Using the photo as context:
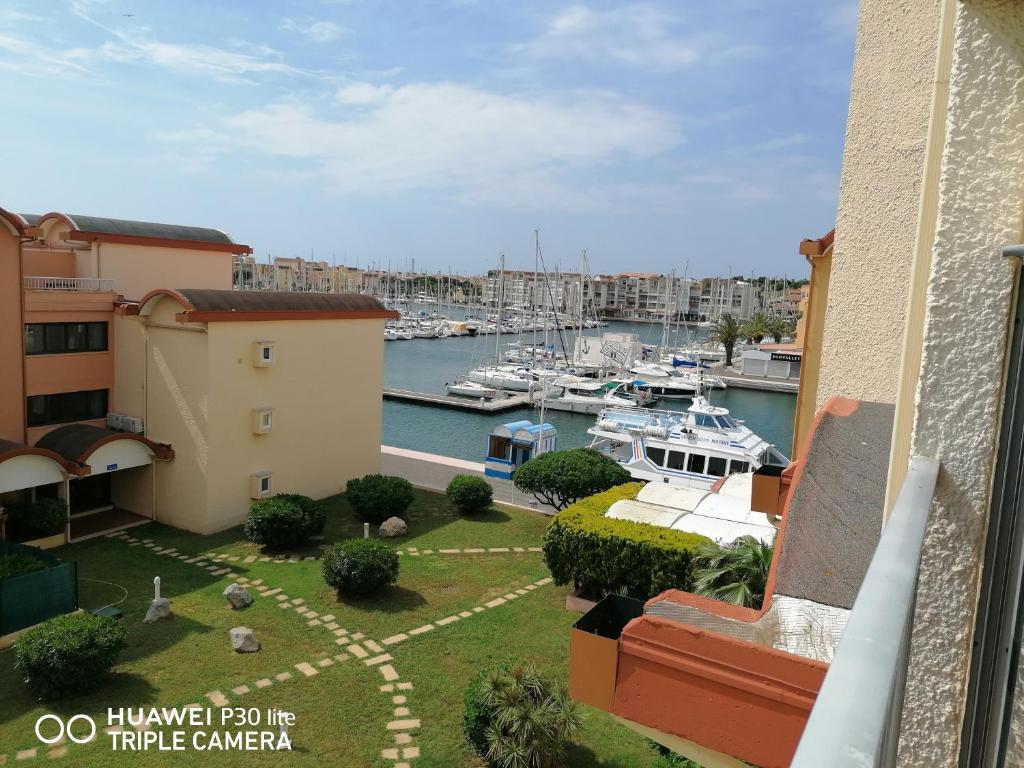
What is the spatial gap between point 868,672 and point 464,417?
41.5m

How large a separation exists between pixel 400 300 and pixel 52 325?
11084 centimetres

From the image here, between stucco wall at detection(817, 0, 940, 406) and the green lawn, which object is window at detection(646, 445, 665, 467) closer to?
the green lawn

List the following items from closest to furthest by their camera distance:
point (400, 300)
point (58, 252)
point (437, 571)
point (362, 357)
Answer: point (437, 571) → point (58, 252) → point (362, 357) → point (400, 300)

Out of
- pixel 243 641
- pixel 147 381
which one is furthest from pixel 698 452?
pixel 243 641

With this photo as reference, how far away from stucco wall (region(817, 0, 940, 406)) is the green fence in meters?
11.8

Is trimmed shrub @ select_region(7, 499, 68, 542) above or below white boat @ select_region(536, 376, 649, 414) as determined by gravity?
above

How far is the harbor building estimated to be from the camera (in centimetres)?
140

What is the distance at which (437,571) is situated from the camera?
15000 mm

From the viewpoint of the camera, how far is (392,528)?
17.1 metres

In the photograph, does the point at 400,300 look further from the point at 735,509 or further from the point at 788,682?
the point at 788,682

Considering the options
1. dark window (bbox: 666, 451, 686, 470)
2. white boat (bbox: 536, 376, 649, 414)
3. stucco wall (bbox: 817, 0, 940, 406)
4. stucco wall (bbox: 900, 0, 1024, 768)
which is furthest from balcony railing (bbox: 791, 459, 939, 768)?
white boat (bbox: 536, 376, 649, 414)

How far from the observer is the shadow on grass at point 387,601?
13.1 meters

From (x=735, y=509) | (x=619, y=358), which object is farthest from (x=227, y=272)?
(x=619, y=358)

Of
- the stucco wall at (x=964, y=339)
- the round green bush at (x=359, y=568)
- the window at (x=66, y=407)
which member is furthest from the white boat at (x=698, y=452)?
the stucco wall at (x=964, y=339)
